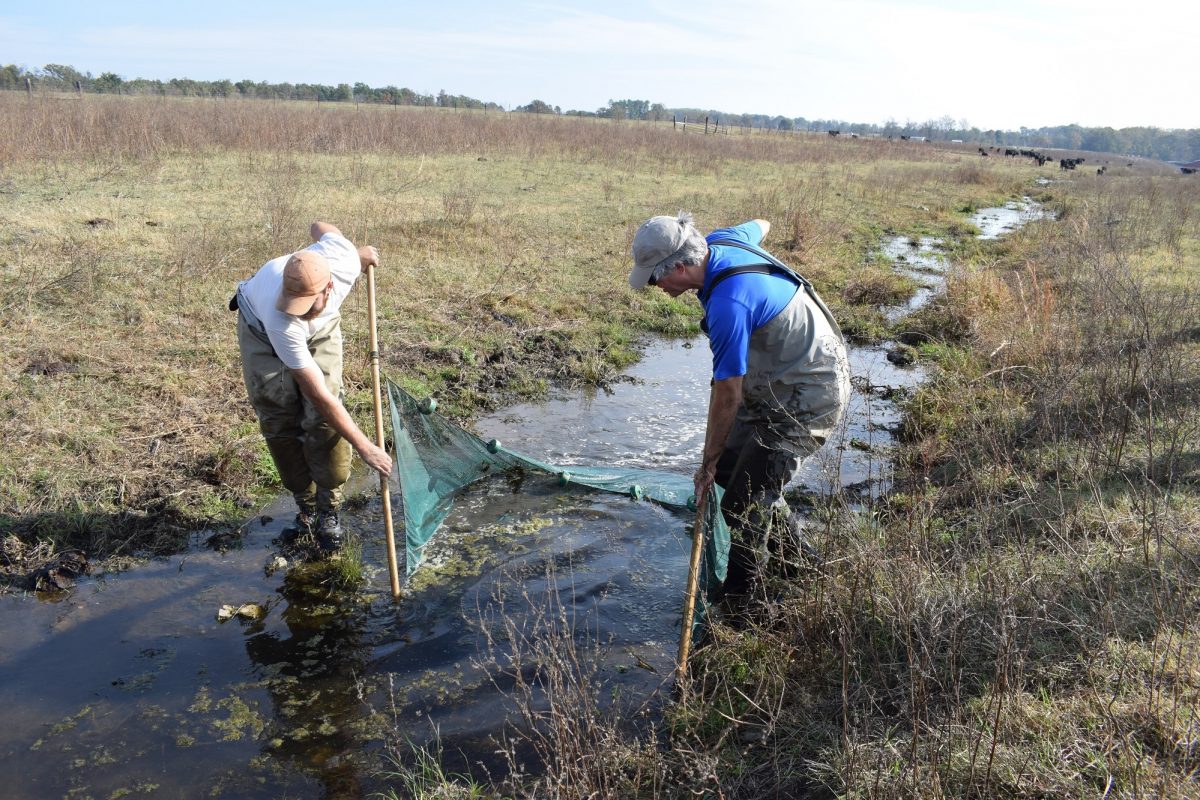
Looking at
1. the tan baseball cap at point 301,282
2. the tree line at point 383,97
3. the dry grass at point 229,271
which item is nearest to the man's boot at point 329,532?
the dry grass at point 229,271

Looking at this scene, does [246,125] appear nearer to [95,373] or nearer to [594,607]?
[95,373]

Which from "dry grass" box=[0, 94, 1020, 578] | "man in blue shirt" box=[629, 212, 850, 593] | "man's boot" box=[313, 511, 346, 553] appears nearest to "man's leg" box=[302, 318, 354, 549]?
"man's boot" box=[313, 511, 346, 553]

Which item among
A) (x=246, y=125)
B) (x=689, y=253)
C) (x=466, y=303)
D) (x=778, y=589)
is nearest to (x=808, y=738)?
(x=778, y=589)

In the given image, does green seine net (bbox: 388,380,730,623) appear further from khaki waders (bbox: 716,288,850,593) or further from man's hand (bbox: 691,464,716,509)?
man's hand (bbox: 691,464,716,509)

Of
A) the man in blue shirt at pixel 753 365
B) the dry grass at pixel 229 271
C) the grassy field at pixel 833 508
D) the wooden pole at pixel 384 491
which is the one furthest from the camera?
the dry grass at pixel 229 271

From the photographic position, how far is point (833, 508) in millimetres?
3246

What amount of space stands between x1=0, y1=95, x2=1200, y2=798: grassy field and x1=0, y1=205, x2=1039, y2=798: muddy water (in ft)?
1.14

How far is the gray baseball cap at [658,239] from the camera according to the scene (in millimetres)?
2939

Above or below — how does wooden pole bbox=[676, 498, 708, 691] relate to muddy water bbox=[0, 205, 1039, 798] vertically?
above

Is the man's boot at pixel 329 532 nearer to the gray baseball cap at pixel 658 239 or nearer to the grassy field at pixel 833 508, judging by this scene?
the grassy field at pixel 833 508

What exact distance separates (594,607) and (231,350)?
4030mm

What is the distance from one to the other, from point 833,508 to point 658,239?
1354mm

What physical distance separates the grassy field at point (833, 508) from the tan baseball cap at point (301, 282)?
184 cm

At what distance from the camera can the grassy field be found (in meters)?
2.48
